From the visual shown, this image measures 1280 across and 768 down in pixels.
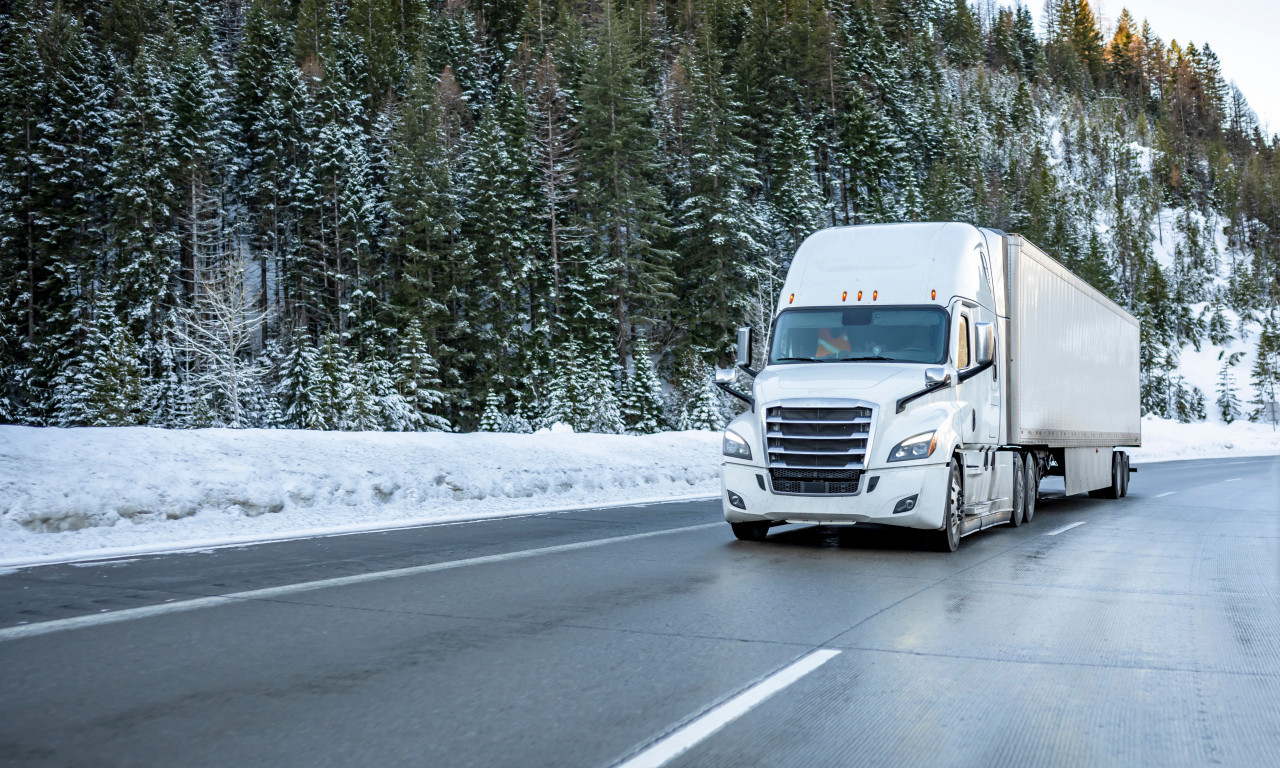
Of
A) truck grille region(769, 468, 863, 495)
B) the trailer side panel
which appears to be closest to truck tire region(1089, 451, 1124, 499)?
the trailer side panel

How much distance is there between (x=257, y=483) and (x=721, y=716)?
1127cm

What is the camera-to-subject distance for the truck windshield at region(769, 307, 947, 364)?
12445mm

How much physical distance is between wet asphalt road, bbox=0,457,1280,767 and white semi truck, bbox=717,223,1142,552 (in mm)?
828

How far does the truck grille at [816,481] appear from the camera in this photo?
37.2 ft

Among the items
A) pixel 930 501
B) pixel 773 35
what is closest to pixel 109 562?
pixel 930 501

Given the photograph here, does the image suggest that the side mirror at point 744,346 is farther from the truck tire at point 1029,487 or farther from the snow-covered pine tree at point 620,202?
the snow-covered pine tree at point 620,202

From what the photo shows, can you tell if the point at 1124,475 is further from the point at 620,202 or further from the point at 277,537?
the point at 620,202

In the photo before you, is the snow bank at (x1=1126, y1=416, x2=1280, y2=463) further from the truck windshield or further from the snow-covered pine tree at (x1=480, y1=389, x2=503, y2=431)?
the truck windshield

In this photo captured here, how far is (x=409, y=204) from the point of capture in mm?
61938

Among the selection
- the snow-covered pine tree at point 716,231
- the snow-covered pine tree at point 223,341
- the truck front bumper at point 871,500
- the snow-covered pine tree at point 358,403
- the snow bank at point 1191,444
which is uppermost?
the snow-covered pine tree at point 716,231

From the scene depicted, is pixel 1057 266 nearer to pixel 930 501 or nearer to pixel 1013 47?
pixel 930 501

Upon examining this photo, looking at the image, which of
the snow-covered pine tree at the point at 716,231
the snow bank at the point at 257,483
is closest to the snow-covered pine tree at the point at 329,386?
the snow-covered pine tree at the point at 716,231

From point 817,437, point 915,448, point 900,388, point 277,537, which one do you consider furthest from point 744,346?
point 277,537

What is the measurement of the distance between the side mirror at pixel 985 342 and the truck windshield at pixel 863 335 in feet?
1.49
